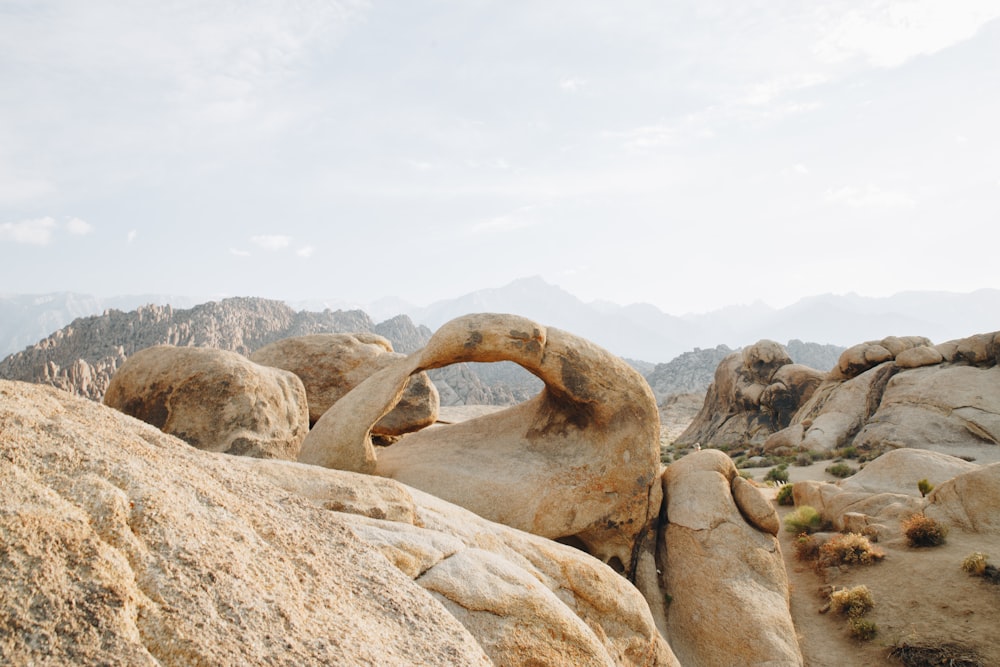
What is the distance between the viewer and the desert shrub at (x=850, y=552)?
11117 millimetres

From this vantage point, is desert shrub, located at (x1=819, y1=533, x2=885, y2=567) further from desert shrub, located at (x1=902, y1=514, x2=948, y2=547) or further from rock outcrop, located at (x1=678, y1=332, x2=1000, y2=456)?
rock outcrop, located at (x1=678, y1=332, x2=1000, y2=456)

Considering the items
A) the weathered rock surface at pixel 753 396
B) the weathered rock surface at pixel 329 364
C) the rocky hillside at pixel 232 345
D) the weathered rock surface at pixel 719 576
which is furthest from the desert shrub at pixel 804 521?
the rocky hillside at pixel 232 345

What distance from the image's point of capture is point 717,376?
3675cm

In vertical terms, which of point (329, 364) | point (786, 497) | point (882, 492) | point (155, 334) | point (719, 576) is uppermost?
point (329, 364)

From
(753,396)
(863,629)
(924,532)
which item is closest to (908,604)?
(863,629)

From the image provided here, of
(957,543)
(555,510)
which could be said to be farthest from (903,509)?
(555,510)

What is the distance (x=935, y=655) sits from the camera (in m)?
8.47

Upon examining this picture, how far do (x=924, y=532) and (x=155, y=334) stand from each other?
90249mm

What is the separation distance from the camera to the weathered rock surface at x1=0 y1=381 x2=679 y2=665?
7.02 feet

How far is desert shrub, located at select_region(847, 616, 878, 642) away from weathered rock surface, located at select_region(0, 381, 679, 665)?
6.94 metres

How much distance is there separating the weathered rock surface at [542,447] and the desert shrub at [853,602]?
3025 mm

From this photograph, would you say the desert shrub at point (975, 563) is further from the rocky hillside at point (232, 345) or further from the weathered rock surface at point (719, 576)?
the rocky hillside at point (232, 345)

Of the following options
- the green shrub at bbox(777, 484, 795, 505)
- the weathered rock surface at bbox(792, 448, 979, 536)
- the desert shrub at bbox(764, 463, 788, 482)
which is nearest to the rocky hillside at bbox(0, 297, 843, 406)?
the desert shrub at bbox(764, 463, 788, 482)

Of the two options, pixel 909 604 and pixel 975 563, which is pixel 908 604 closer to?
pixel 909 604
